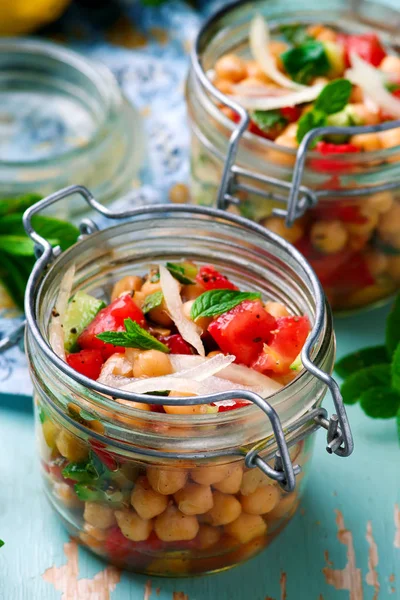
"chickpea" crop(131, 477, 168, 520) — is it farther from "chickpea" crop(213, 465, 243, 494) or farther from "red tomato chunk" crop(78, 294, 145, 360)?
"red tomato chunk" crop(78, 294, 145, 360)

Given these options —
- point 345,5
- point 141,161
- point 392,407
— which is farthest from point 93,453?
point 345,5

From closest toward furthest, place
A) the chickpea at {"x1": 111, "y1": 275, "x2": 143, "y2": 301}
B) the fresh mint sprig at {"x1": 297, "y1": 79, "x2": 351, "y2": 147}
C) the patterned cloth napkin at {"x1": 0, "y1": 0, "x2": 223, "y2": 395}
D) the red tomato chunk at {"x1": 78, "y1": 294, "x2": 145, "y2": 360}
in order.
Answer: the red tomato chunk at {"x1": 78, "y1": 294, "x2": 145, "y2": 360} < the chickpea at {"x1": 111, "y1": 275, "x2": 143, "y2": 301} < the fresh mint sprig at {"x1": 297, "y1": 79, "x2": 351, "y2": 147} < the patterned cloth napkin at {"x1": 0, "y1": 0, "x2": 223, "y2": 395}

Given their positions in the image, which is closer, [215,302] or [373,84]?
[215,302]

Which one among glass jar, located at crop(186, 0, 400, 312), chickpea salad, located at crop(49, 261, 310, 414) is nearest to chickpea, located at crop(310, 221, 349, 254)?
glass jar, located at crop(186, 0, 400, 312)

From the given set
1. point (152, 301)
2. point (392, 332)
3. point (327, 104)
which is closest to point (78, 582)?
point (152, 301)

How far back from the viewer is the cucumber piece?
4.54ft

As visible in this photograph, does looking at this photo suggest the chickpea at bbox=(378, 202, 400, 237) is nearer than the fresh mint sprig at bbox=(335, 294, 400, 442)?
No

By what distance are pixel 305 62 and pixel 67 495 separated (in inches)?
37.1

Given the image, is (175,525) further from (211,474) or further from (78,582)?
(78,582)

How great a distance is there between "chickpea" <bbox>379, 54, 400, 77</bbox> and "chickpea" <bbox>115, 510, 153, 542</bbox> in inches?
39.7

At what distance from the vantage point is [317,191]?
1678mm

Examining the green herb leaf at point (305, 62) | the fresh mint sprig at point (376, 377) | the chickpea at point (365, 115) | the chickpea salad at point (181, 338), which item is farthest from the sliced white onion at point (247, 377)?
the green herb leaf at point (305, 62)

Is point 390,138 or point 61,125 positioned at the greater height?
point 390,138

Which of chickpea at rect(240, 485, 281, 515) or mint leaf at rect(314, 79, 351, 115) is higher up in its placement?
mint leaf at rect(314, 79, 351, 115)
